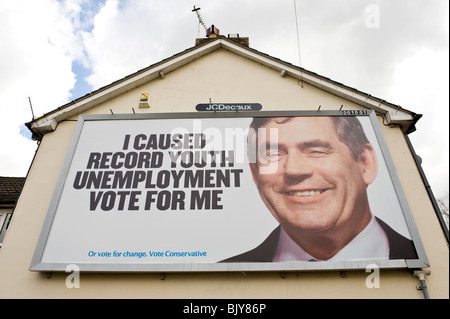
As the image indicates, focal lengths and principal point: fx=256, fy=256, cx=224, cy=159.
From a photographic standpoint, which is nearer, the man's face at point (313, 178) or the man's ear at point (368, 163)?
the man's face at point (313, 178)

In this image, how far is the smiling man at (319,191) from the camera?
5.20 meters

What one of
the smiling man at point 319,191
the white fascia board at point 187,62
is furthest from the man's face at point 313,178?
the white fascia board at point 187,62

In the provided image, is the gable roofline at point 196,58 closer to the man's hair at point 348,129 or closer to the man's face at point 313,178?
the man's hair at point 348,129

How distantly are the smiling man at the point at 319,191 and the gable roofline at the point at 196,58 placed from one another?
39.7 inches

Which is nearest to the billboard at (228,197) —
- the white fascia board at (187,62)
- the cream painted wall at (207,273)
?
the cream painted wall at (207,273)

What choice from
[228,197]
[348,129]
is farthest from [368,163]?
[228,197]

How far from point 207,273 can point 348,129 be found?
506 centimetres

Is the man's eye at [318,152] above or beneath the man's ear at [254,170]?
above

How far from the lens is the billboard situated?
17.0ft

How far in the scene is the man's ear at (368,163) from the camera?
6062mm

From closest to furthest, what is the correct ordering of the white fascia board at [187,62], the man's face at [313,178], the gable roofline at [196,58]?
the man's face at [313,178] < the gable roofline at [196,58] < the white fascia board at [187,62]

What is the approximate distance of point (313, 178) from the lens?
606 cm

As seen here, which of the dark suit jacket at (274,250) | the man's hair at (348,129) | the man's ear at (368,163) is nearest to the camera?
the dark suit jacket at (274,250)

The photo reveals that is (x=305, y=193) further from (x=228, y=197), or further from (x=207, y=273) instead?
(x=207, y=273)
